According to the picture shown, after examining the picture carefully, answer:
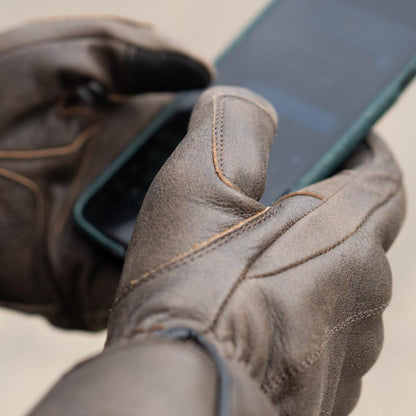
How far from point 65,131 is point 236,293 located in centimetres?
38

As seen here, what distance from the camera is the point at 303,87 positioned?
61 centimetres

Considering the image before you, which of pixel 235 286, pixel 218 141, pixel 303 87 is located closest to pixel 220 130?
pixel 218 141

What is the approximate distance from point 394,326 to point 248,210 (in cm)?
39

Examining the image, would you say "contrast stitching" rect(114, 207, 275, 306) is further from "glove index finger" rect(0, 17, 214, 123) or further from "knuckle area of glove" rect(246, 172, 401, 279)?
"glove index finger" rect(0, 17, 214, 123)

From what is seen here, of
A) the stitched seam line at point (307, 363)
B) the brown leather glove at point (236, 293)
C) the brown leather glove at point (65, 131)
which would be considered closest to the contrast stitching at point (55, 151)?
the brown leather glove at point (65, 131)

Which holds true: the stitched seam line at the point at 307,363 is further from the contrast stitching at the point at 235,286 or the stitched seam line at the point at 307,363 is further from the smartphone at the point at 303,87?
the smartphone at the point at 303,87

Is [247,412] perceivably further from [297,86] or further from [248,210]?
[297,86]

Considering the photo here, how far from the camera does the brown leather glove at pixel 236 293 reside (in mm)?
265

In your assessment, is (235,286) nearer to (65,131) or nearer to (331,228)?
(331,228)

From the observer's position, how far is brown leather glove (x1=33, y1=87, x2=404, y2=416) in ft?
0.87

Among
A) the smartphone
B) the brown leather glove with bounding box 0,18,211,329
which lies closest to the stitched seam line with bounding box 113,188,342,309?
the smartphone

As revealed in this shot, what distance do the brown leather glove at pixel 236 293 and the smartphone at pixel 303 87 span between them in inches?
4.9

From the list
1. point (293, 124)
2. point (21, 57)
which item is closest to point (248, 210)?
point (293, 124)

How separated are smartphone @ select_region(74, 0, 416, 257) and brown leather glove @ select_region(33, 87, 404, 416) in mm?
124
